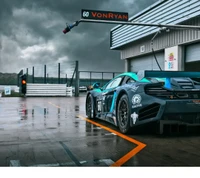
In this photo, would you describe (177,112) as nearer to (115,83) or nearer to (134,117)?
(134,117)

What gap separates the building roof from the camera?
17837 mm

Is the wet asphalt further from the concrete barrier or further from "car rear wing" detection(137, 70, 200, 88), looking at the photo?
the concrete barrier

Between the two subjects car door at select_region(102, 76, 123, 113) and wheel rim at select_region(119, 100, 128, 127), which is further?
car door at select_region(102, 76, 123, 113)

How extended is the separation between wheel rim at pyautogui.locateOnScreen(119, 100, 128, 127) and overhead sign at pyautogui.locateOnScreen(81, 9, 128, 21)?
6.54 meters

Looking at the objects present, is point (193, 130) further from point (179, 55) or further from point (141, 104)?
point (179, 55)

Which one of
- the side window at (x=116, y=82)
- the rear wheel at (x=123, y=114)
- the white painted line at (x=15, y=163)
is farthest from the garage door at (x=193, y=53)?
the white painted line at (x=15, y=163)

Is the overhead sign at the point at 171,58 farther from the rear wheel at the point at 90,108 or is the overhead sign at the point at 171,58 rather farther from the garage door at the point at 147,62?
the rear wheel at the point at 90,108

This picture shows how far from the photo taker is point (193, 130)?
5398mm

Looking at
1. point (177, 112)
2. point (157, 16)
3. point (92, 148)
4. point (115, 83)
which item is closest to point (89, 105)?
point (115, 83)

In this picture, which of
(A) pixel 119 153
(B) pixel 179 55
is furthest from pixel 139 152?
(B) pixel 179 55

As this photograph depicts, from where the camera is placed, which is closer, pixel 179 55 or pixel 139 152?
pixel 139 152

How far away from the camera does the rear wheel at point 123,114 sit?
5316 millimetres

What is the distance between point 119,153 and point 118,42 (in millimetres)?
25495

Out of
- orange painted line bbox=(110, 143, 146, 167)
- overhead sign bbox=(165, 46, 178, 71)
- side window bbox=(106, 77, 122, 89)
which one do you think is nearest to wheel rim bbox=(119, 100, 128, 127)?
side window bbox=(106, 77, 122, 89)
